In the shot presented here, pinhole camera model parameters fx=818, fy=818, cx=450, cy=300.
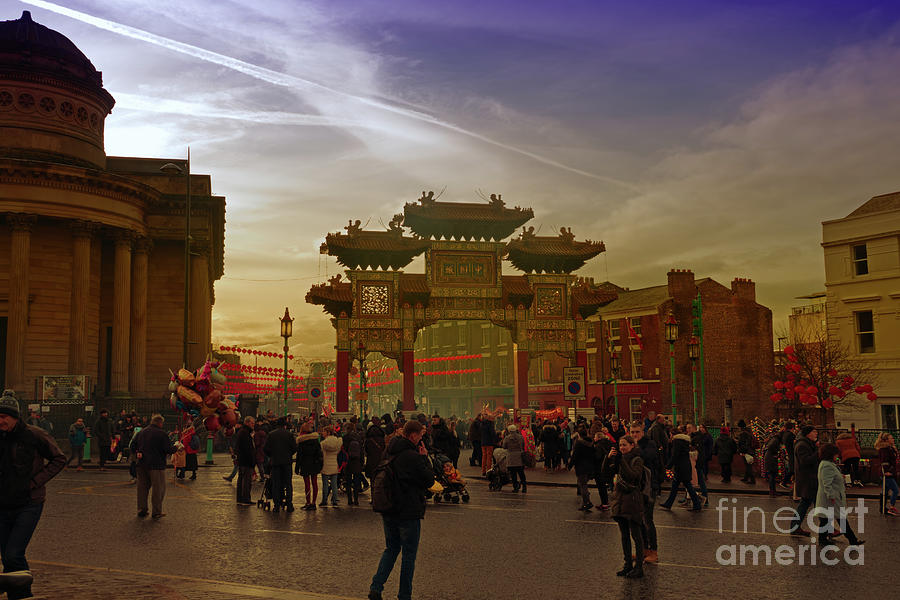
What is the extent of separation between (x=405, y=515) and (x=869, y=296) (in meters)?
34.4

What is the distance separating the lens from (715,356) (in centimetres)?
5475

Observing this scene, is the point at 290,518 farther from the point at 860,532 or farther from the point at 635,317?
the point at 635,317

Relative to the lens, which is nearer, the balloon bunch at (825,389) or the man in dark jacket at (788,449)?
the man in dark jacket at (788,449)

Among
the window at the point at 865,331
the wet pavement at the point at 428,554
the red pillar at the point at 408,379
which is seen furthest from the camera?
the red pillar at the point at 408,379

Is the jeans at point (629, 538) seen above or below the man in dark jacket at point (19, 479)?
below

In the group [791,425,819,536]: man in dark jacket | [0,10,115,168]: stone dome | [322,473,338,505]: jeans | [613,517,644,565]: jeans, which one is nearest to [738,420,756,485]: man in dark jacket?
[791,425,819,536]: man in dark jacket

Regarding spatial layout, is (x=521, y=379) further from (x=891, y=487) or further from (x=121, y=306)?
(x=891, y=487)

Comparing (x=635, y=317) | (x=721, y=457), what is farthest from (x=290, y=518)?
(x=635, y=317)

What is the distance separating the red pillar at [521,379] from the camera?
47.1 m

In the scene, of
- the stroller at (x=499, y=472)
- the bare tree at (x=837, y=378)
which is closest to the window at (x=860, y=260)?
the bare tree at (x=837, y=378)

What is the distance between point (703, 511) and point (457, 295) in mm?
31905

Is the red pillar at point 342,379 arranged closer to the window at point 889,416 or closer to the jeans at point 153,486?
the window at point 889,416

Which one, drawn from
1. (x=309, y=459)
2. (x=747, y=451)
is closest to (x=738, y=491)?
(x=747, y=451)

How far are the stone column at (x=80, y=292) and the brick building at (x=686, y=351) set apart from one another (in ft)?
103
